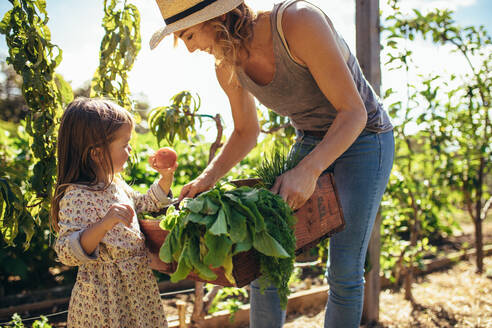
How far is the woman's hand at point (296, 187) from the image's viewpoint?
1369 millimetres

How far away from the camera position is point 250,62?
1794 millimetres

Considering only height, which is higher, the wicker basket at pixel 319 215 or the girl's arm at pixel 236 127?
the girl's arm at pixel 236 127

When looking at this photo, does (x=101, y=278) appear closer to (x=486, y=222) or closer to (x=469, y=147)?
(x=469, y=147)

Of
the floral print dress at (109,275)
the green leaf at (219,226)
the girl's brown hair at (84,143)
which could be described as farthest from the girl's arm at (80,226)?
the green leaf at (219,226)

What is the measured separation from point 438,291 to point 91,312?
2918 millimetres

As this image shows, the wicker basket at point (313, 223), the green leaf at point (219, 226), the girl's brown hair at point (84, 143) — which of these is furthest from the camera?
the girl's brown hair at point (84, 143)


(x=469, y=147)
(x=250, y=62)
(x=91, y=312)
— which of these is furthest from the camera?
(x=469, y=147)

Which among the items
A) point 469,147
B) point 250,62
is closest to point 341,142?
point 250,62

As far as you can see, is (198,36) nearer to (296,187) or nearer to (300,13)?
(300,13)

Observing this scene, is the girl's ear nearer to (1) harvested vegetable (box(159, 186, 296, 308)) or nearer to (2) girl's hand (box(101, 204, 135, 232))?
(2) girl's hand (box(101, 204, 135, 232))

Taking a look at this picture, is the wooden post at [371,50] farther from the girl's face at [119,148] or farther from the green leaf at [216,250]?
the green leaf at [216,250]

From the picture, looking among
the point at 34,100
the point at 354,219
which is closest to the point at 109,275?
the point at 34,100

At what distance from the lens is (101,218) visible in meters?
1.62

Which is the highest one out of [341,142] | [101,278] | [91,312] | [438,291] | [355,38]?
[355,38]
